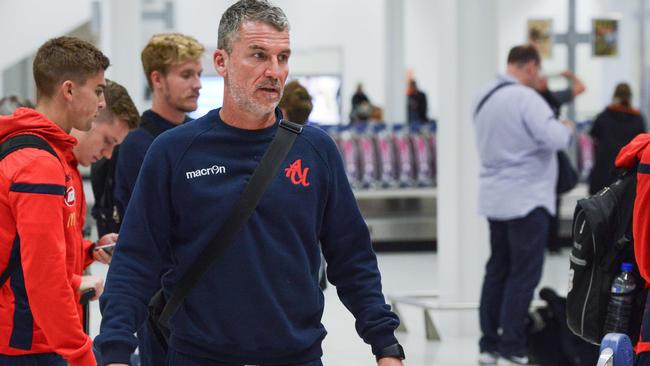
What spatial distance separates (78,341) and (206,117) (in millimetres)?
644

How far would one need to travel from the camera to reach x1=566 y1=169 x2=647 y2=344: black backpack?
3398mm

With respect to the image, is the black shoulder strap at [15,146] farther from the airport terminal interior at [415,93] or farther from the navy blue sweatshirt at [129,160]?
the airport terminal interior at [415,93]

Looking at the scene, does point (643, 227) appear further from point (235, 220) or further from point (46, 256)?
point (46, 256)

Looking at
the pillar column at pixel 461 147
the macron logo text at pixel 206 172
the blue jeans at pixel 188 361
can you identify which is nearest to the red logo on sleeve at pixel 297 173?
the macron logo text at pixel 206 172

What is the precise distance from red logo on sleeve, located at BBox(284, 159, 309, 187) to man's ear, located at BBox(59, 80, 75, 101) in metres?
0.81

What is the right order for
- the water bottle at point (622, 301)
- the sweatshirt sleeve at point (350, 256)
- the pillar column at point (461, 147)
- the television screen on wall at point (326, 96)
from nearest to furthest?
1. the sweatshirt sleeve at point (350, 256)
2. the water bottle at point (622, 301)
3. the pillar column at point (461, 147)
4. the television screen on wall at point (326, 96)

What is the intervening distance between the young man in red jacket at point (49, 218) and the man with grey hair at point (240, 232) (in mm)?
289

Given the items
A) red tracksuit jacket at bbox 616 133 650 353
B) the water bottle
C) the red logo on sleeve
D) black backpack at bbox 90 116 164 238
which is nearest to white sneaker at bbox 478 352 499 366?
black backpack at bbox 90 116 164 238

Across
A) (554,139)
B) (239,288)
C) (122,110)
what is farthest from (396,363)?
(554,139)

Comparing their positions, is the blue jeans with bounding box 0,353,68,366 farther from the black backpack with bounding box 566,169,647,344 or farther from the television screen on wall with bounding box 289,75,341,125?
the television screen on wall with bounding box 289,75,341,125

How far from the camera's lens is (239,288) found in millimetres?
2584

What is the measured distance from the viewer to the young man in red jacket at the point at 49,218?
283 centimetres

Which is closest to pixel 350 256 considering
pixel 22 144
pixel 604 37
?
pixel 22 144

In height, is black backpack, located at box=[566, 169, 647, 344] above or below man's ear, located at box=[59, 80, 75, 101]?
below
